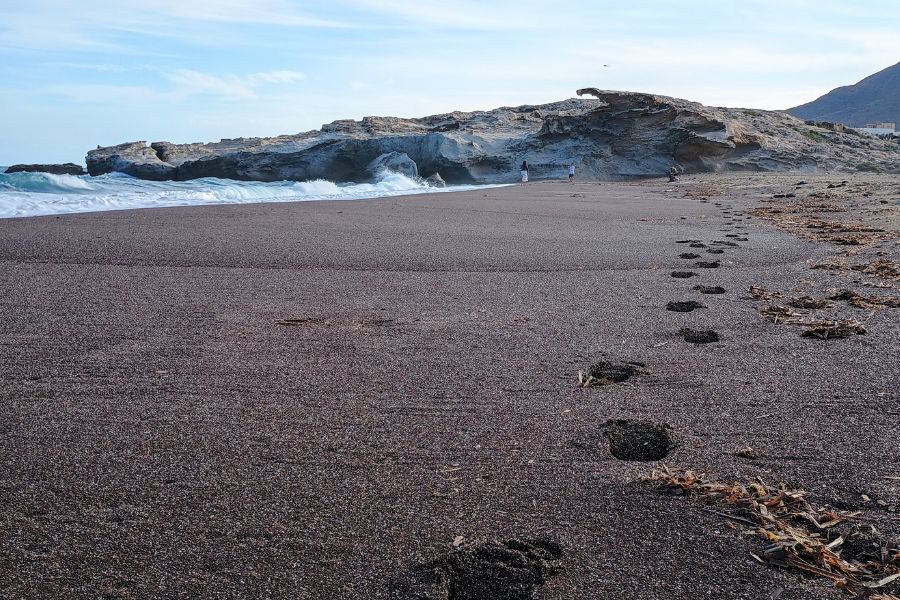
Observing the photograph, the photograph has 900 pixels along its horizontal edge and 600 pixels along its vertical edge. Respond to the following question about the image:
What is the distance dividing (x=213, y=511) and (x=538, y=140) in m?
29.9

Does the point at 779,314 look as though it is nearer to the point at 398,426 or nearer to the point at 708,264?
the point at 708,264

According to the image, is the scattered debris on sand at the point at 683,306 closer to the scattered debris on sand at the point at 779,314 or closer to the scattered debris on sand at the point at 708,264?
the scattered debris on sand at the point at 779,314

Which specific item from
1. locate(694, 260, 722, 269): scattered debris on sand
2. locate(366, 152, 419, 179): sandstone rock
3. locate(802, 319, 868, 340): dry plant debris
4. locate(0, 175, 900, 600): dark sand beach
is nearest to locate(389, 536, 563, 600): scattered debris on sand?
locate(0, 175, 900, 600): dark sand beach

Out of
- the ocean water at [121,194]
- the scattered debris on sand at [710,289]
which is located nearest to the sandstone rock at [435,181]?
the ocean water at [121,194]

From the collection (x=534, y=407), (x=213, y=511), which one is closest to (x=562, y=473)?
(x=534, y=407)

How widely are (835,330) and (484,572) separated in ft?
8.36

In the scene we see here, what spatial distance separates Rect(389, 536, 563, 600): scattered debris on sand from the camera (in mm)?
1406

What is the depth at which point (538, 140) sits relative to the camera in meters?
30.0

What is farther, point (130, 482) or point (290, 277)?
point (290, 277)

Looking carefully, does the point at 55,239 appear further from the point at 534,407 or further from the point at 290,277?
the point at 534,407

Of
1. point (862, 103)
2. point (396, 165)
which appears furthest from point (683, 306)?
point (862, 103)

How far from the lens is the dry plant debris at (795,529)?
56.6 inches

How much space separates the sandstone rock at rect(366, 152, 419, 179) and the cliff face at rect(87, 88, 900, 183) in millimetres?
69

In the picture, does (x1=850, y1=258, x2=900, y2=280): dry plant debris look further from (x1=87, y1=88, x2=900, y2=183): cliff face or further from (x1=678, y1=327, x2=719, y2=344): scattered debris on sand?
(x1=87, y1=88, x2=900, y2=183): cliff face
